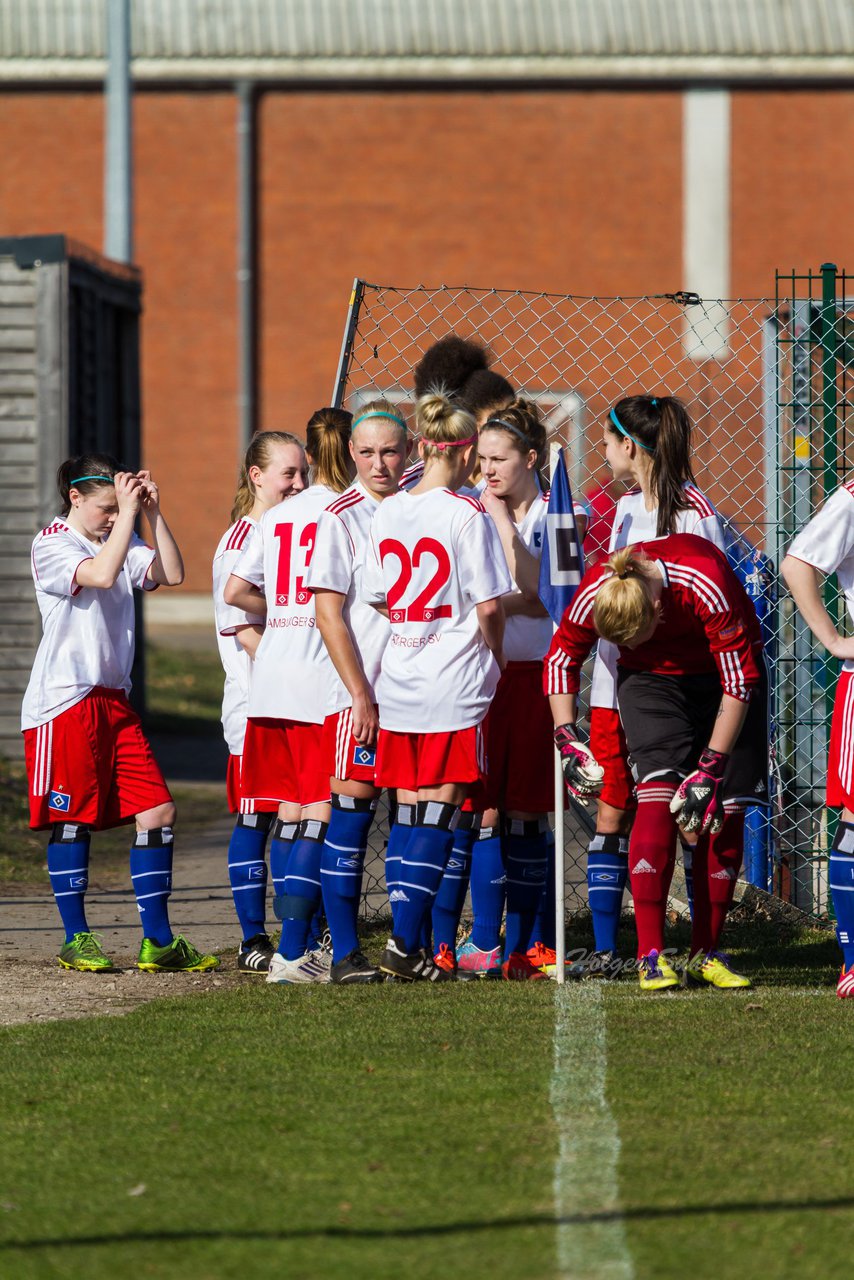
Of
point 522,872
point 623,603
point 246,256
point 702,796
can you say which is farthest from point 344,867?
point 246,256

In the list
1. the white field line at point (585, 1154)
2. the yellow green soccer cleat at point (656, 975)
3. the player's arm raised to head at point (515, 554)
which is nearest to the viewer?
the white field line at point (585, 1154)

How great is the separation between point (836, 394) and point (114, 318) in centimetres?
865

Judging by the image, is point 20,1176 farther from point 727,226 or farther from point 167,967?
point 727,226

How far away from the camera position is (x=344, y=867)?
642 centimetres

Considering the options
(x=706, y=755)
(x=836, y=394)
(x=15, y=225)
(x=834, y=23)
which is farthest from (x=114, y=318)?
(x=834, y=23)

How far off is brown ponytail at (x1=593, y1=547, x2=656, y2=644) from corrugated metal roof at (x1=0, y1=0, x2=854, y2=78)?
23533 millimetres

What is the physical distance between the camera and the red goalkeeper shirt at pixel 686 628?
5.93m

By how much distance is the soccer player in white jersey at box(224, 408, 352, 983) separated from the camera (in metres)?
6.52

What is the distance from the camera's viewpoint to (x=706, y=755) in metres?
5.96

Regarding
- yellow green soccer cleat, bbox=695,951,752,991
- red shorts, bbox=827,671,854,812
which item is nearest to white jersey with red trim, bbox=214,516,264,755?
yellow green soccer cleat, bbox=695,951,752,991

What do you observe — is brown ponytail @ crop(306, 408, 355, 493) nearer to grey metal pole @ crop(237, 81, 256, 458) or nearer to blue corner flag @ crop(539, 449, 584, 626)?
blue corner flag @ crop(539, 449, 584, 626)

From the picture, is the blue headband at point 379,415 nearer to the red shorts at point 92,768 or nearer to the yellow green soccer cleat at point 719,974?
the red shorts at point 92,768

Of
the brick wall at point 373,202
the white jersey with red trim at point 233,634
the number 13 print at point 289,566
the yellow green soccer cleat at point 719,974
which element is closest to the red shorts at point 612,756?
the yellow green soccer cleat at point 719,974

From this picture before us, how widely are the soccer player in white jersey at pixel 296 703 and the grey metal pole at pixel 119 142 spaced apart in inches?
447
